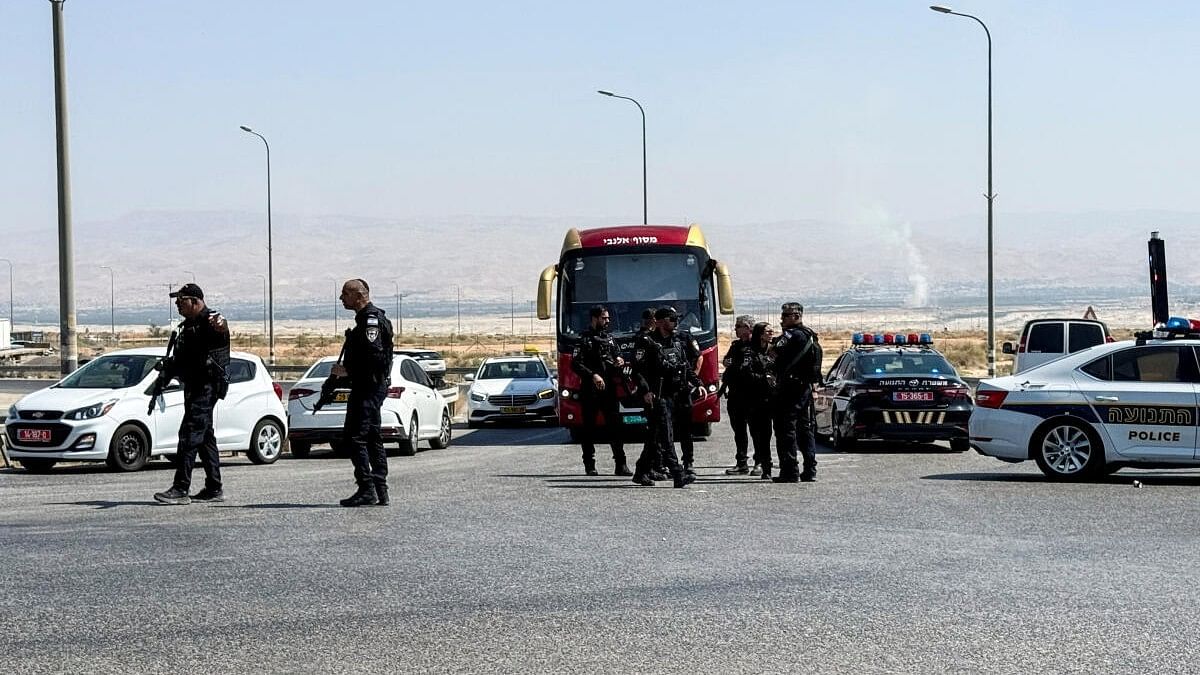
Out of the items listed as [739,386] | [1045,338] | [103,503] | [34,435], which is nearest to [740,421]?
[739,386]

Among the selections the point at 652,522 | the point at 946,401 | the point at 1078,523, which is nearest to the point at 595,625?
the point at 652,522

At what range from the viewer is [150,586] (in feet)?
31.8

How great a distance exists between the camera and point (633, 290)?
24.7m

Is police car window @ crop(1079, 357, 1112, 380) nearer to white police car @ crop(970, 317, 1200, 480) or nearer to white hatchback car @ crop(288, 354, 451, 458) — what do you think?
white police car @ crop(970, 317, 1200, 480)

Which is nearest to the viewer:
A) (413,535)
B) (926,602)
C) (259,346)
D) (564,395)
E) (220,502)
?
(926,602)

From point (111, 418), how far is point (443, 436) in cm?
672

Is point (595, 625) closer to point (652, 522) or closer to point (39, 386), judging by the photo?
point (652, 522)

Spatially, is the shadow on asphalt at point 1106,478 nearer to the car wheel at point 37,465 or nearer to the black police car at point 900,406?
the black police car at point 900,406

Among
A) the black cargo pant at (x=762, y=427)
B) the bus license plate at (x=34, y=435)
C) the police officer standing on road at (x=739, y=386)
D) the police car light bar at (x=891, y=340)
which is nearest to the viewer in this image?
the black cargo pant at (x=762, y=427)

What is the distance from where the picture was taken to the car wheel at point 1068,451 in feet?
55.1

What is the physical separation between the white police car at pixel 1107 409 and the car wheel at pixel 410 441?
8.88m

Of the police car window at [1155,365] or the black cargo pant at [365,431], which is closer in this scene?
the black cargo pant at [365,431]

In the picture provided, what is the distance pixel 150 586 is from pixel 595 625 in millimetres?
2854

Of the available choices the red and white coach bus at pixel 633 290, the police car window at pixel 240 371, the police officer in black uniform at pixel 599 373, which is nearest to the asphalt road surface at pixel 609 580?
the police officer in black uniform at pixel 599 373
